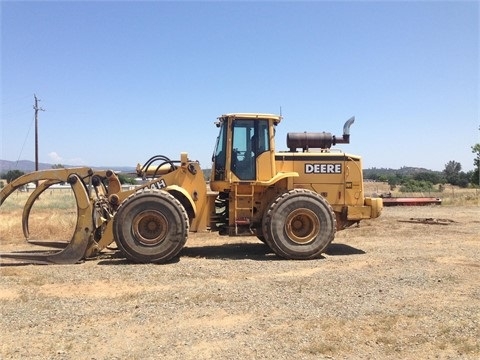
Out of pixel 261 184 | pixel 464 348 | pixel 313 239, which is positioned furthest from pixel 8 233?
pixel 464 348

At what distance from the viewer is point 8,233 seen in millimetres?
14570

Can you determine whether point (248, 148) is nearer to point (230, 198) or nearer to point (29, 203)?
point (230, 198)

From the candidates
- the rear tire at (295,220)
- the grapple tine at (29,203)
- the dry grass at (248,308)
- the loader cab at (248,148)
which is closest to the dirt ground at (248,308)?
the dry grass at (248,308)

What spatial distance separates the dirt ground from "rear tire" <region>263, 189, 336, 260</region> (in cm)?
33

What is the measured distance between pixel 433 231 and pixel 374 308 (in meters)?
8.90

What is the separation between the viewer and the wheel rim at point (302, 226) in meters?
9.95

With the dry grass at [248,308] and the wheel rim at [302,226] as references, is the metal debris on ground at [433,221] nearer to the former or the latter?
the dry grass at [248,308]

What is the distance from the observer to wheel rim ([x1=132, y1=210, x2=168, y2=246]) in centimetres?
954

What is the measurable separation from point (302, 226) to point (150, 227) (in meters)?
3.19

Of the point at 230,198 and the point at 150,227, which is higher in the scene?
the point at 230,198

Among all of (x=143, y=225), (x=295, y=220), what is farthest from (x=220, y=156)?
(x=143, y=225)

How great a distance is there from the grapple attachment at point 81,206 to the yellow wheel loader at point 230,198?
20mm

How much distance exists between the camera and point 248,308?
627 centimetres

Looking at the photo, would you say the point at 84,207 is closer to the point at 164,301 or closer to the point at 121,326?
the point at 164,301
